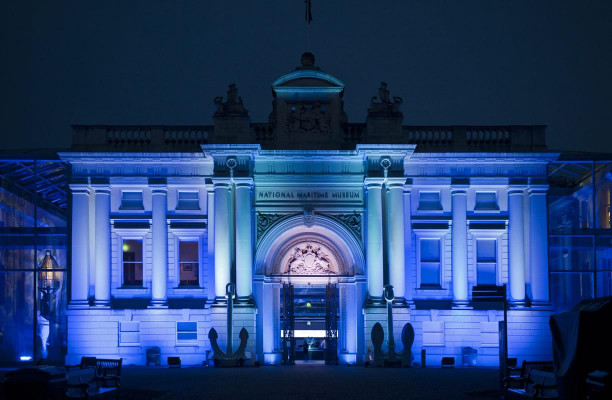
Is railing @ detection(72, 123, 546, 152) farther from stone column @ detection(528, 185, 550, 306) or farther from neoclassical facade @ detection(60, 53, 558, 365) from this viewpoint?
stone column @ detection(528, 185, 550, 306)

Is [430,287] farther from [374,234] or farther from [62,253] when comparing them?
[62,253]

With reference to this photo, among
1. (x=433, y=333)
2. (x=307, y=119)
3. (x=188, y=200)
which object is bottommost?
(x=433, y=333)

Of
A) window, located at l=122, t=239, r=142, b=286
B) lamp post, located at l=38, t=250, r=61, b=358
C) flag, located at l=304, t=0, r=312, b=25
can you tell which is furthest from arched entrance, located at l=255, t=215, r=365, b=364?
flag, located at l=304, t=0, r=312, b=25

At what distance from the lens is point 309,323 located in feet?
123

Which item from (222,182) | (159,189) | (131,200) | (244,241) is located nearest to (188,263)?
(244,241)

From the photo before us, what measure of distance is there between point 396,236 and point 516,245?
4914 millimetres

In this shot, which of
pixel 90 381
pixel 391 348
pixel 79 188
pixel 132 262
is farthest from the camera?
pixel 132 262

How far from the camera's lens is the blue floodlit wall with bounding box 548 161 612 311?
35.8 m

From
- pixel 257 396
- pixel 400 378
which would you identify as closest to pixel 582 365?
pixel 257 396

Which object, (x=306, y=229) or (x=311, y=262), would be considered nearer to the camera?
(x=306, y=229)

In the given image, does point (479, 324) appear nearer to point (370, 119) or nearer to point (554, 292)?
point (554, 292)

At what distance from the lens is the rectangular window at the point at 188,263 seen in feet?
118

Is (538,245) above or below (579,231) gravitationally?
below

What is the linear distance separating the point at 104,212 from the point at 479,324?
1563 cm
